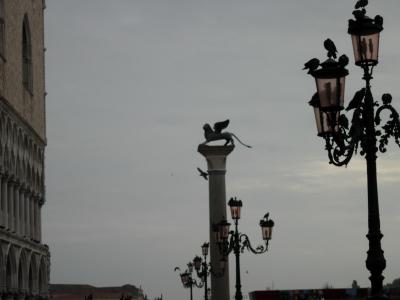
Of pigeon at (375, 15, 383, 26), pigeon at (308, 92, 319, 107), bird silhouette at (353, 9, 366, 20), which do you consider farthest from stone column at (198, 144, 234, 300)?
pigeon at (375, 15, 383, 26)

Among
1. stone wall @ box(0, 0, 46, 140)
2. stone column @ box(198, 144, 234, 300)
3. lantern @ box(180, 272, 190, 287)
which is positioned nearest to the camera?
stone wall @ box(0, 0, 46, 140)

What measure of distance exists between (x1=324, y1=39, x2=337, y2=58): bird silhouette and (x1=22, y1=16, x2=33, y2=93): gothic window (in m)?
32.5

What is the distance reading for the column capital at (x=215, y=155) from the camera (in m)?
40.6

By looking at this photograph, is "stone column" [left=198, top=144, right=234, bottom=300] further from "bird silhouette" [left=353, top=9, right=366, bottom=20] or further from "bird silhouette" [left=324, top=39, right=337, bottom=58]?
"bird silhouette" [left=353, top=9, right=366, bottom=20]

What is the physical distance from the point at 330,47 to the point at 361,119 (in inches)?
33.8

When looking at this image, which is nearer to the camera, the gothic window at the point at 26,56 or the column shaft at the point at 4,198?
the column shaft at the point at 4,198

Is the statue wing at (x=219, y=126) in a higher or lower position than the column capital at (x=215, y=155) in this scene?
higher

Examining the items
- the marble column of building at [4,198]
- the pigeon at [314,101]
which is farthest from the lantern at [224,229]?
the pigeon at [314,101]

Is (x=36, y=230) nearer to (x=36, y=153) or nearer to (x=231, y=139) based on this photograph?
(x=36, y=153)

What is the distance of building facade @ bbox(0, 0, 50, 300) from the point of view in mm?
36812

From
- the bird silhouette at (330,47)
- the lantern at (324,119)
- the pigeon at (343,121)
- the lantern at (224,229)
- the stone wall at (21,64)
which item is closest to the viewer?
the lantern at (324,119)

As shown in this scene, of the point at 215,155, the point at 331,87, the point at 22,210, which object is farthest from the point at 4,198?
the point at 331,87

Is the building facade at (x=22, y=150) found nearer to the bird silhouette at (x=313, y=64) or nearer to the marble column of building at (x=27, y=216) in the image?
the marble column of building at (x=27, y=216)

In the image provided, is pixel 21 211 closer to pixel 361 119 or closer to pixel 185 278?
pixel 185 278
